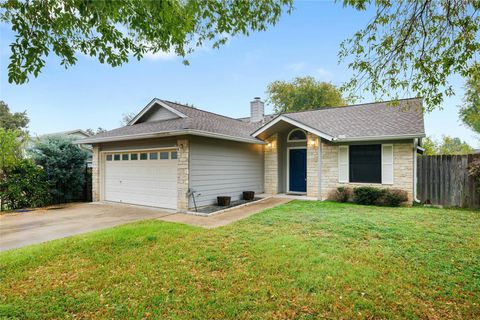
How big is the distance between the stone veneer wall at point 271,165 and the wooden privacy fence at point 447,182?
599 cm

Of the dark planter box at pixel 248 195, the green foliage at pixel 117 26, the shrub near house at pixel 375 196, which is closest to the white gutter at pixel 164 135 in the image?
the dark planter box at pixel 248 195

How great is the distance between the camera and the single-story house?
9.05 meters

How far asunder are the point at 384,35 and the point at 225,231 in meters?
5.59

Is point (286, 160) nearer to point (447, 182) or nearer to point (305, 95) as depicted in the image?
point (447, 182)

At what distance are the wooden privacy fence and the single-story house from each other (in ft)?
2.07

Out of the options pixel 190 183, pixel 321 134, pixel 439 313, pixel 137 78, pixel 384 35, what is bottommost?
pixel 439 313

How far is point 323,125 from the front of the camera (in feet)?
39.1

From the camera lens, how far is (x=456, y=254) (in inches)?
172

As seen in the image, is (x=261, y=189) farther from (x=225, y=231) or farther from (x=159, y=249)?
(x=159, y=249)

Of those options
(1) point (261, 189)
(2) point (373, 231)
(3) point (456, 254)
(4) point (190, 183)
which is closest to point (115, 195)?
(4) point (190, 183)

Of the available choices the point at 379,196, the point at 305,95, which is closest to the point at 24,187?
the point at 379,196

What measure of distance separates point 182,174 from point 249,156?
13.7 ft

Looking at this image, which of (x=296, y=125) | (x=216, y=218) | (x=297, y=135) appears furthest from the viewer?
(x=297, y=135)

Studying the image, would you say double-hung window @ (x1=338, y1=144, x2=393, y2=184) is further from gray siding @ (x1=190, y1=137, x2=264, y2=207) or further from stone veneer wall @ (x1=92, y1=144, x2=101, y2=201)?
stone veneer wall @ (x1=92, y1=144, x2=101, y2=201)
